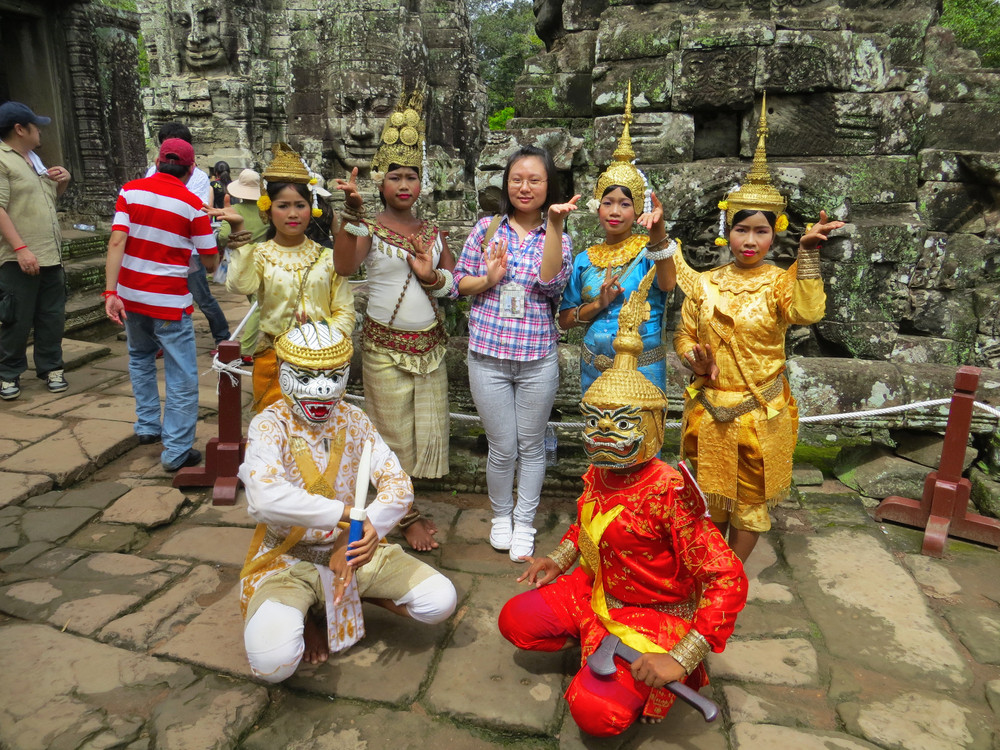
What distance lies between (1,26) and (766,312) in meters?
11.1

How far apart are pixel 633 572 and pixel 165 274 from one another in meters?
3.23

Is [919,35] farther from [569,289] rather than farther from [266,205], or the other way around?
[266,205]

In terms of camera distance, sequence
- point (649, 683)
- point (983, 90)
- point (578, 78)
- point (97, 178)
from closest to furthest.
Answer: point (649, 683) → point (578, 78) → point (983, 90) → point (97, 178)

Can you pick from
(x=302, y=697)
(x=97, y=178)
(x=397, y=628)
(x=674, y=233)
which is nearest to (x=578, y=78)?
(x=674, y=233)

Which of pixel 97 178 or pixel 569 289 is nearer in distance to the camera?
pixel 569 289

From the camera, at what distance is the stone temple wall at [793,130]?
162 inches

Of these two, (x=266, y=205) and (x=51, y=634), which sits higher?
(x=266, y=205)

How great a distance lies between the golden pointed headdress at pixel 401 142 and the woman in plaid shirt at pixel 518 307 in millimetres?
463

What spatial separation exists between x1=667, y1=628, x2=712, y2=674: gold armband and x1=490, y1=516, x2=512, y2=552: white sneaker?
1.43m

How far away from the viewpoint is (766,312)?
115 inches

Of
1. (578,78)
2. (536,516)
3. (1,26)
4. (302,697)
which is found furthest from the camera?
(1,26)

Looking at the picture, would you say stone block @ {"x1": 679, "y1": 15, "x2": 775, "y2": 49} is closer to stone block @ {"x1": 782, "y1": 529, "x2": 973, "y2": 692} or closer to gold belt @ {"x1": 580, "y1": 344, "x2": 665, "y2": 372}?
gold belt @ {"x1": 580, "y1": 344, "x2": 665, "y2": 372}

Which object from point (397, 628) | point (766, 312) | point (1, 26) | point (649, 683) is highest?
point (1, 26)

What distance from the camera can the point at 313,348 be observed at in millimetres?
2561
